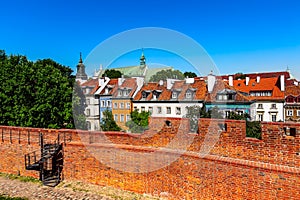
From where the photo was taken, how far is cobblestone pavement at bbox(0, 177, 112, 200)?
699 centimetres

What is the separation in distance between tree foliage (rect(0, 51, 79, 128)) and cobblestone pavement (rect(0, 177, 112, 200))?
26.9ft

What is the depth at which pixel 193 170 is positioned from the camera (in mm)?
6148

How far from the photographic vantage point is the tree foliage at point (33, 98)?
1592cm

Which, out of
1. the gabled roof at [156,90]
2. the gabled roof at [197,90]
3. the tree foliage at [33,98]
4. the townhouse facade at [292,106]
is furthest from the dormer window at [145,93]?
the townhouse facade at [292,106]

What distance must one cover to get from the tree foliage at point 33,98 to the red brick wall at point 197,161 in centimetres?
797

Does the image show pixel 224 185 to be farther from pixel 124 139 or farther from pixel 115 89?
pixel 115 89

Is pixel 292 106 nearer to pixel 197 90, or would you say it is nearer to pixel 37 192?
pixel 197 90

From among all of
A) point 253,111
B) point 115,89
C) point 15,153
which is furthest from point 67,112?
point 253,111

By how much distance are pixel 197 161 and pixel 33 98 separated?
13471 millimetres

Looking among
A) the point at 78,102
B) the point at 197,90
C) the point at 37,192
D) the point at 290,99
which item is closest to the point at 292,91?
the point at 290,99

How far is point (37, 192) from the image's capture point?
7434mm

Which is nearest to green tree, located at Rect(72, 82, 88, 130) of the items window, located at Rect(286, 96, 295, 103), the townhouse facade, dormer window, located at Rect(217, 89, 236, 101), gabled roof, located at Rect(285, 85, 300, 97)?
dormer window, located at Rect(217, 89, 236, 101)

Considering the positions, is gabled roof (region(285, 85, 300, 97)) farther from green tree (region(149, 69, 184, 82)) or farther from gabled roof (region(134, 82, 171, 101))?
green tree (region(149, 69, 184, 82))

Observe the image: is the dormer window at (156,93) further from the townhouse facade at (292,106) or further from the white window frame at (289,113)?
the white window frame at (289,113)
